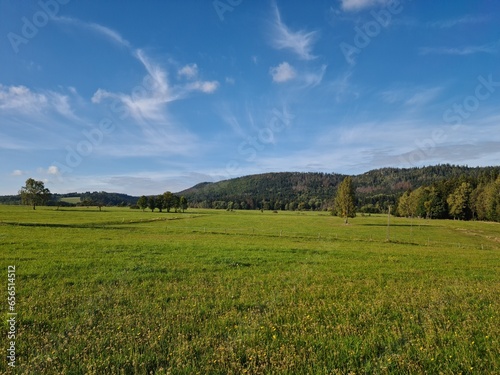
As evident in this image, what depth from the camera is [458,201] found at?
388 feet

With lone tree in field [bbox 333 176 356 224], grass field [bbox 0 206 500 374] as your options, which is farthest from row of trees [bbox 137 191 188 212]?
grass field [bbox 0 206 500 374]

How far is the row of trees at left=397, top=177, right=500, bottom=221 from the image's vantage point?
105 meters

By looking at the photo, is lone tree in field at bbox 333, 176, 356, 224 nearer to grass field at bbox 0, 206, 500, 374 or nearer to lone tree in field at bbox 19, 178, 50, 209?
grass field at bbox 0, 206, 500, 374

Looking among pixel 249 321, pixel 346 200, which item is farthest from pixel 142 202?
pixel 249 321

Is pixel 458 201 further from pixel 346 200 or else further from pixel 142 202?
pixel 142 202

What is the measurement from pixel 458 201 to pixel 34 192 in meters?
172

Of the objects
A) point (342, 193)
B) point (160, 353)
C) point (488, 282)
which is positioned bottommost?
point (488, 282)

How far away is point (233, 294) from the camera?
1256 cm

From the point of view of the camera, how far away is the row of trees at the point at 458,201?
10538 centimetres

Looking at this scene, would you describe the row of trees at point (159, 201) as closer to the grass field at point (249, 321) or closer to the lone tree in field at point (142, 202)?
the lone tree in field at point (142, 202)

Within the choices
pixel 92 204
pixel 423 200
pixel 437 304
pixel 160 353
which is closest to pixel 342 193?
pixel 423 200

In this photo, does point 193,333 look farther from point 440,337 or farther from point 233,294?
point 440,337

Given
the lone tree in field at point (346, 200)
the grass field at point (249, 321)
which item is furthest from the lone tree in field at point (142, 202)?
the grass field at point (249, 321)

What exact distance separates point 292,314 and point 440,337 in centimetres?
415
